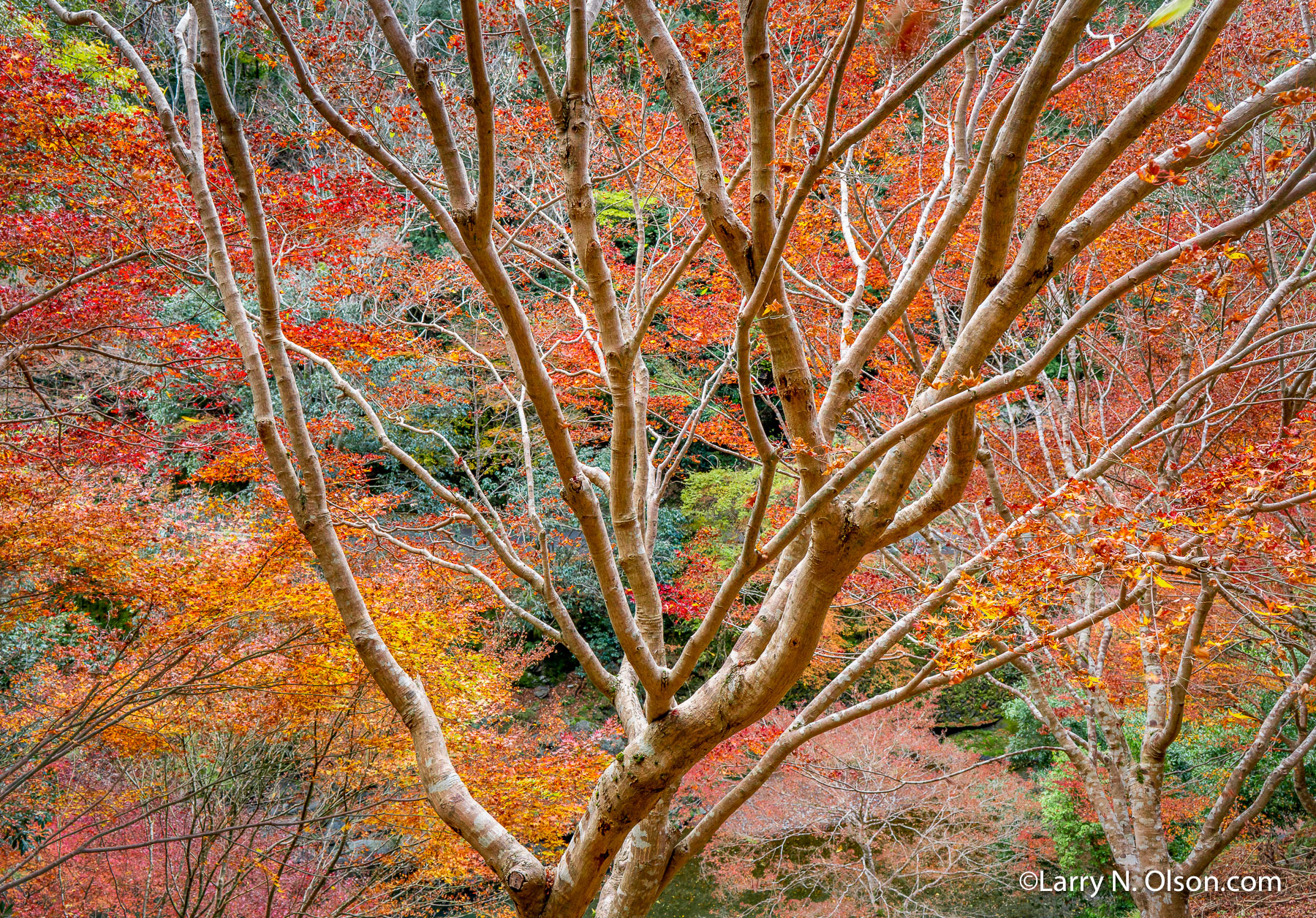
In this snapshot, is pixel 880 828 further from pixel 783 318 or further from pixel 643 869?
pixel 783 318

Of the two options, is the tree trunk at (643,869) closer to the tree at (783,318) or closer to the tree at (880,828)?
the tree at (783,318)

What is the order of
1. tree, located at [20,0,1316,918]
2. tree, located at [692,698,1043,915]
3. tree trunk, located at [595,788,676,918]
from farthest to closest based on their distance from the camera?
tree, located at [692,698,1043,915] → tree trunk, located at [595,788,676,918] → tree, located at [20,0,1316,918]

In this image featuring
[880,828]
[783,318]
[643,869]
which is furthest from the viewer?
[880,828]

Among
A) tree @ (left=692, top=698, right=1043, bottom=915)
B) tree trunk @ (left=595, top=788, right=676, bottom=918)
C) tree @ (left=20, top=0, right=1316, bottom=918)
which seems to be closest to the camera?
tree @ (left=20, top=0, right=1316, bottom=918)

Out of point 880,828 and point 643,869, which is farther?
point 880,828

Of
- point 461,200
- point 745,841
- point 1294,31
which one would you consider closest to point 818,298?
point 461,200

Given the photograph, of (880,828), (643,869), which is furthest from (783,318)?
(880,828)

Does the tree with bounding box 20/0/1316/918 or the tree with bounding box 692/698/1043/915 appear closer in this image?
the tree with bounding box 20/0/1316/918

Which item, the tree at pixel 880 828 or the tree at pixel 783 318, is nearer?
the tree at pixel 783 318

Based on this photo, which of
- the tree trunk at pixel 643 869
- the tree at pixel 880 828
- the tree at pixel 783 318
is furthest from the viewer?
the tree at pixel 880 828

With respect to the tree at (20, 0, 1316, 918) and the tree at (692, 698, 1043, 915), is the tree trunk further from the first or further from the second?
the tree at (692, 698, 1043, 915)

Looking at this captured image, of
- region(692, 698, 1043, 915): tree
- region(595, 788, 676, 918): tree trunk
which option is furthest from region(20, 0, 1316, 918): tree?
region(692, 698, 1043, 915): tree

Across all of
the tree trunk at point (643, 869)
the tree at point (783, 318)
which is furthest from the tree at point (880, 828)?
the tree trunk at point (643, 869)

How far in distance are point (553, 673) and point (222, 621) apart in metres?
7.03
